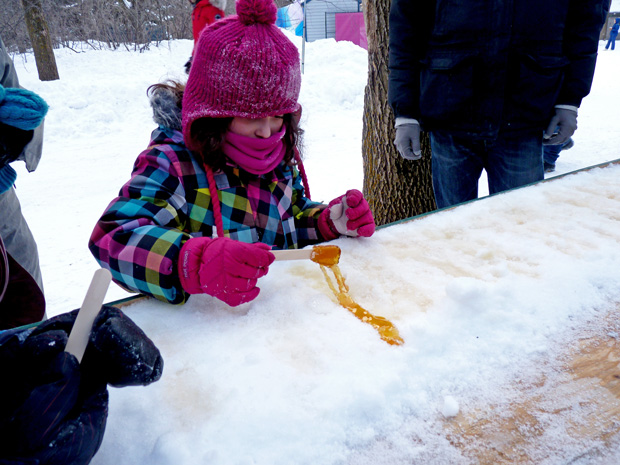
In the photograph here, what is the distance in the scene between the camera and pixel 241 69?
1.21 m

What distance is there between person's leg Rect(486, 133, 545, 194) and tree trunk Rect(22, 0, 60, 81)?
31.0ft

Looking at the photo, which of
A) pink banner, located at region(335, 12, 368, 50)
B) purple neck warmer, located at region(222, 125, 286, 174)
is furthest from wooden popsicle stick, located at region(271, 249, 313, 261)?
pink banner, located at region(335, 12, 368, 50)

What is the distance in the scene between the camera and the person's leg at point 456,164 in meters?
2.05

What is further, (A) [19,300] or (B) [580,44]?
(B) [580,44]

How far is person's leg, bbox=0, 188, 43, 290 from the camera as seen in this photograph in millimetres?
1601

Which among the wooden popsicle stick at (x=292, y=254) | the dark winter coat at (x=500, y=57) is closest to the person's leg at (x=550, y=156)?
the dark winter coat at (x=500, y=57)

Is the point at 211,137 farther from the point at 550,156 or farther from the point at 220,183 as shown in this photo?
the point at 550,156

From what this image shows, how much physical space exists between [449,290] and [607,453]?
418mm

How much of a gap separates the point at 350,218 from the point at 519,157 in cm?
111

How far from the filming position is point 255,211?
1408mm

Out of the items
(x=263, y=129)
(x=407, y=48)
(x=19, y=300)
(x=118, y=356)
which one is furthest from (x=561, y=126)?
(x=19, y=300)

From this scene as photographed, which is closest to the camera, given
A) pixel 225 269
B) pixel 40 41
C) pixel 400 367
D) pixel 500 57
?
pixel 400 367

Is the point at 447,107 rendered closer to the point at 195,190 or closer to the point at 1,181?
the point at 195,190

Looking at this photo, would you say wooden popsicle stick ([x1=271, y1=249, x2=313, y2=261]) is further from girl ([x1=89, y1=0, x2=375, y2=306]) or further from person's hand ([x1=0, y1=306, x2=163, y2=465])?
person's hand ([x1=0, y1=306, x2=163, y2=465])
